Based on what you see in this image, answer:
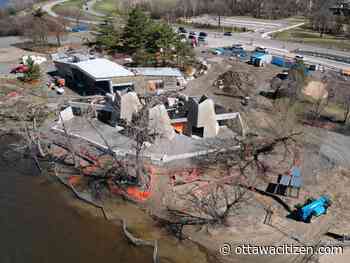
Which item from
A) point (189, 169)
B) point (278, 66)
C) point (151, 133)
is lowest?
point (189, 169)

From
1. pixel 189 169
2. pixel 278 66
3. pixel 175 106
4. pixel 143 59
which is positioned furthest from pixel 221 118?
pixel 278 66

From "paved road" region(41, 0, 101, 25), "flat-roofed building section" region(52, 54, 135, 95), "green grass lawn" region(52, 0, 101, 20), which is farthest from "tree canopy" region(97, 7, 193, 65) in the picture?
"green grass lawn" region(52, 0, 101, 20)

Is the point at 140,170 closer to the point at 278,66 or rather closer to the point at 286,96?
the point at 286,96

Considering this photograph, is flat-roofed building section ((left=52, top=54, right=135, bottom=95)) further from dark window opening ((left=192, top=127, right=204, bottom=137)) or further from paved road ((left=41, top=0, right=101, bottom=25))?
paved road ((left=41, top=0, right=101, bottom=25))

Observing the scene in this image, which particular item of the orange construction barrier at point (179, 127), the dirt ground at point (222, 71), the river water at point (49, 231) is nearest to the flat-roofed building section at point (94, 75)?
the dirt ground at point (222, 71)

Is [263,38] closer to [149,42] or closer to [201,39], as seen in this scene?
[201,39]
